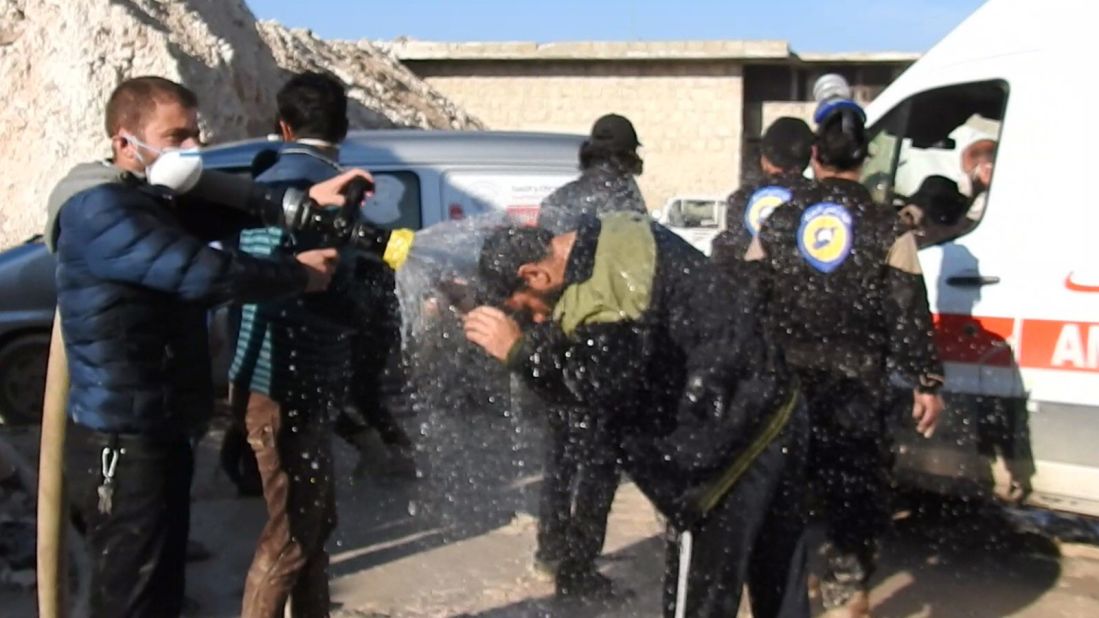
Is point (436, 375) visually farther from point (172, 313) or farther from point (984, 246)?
point (984, 246)

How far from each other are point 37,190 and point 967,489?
958 cm

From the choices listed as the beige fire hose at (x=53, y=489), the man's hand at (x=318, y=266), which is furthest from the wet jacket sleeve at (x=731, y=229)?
the beige fire hose at (x=53, y=489)

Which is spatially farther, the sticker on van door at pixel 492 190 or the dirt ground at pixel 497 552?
the sticker on van door at pixel 492 190

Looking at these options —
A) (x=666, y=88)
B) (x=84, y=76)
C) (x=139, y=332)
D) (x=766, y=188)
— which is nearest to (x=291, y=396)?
(x=139, y=332)

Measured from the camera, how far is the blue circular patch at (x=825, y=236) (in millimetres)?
4508

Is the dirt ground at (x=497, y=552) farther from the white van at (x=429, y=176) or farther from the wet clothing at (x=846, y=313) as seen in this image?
the white van at (x=429, y=176)

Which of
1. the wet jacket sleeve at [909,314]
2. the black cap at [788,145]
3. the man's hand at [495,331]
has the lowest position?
the wet jacket sleeve at [909,314]

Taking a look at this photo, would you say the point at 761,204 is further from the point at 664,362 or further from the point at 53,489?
the point at 53,489

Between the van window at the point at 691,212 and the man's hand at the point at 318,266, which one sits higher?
the man's hand at the point at 318,266

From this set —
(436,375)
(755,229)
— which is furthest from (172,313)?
(755,229)

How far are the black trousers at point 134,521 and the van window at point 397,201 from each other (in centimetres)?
353

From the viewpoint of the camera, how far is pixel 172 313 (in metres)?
3.50

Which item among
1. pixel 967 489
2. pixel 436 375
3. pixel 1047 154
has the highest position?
pixel 1047 154

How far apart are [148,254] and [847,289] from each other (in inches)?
93.0
